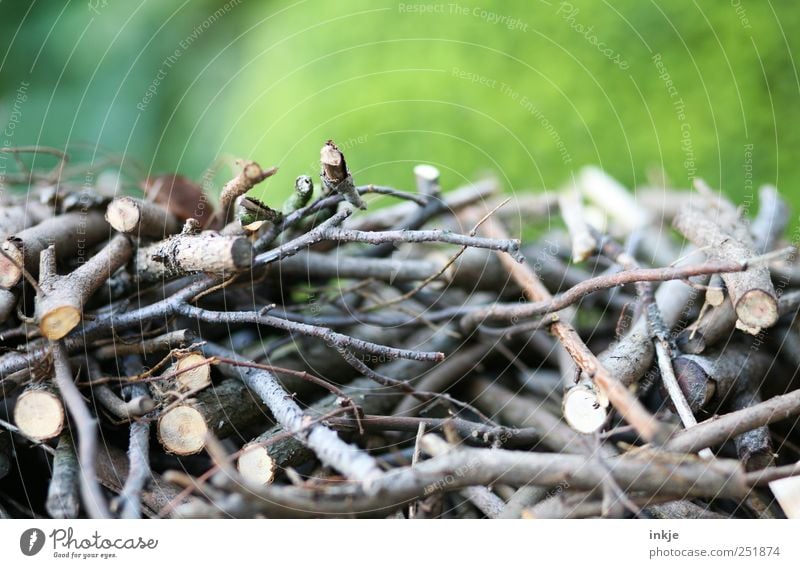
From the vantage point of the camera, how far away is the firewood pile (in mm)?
614

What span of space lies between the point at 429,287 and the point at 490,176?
0.54 m

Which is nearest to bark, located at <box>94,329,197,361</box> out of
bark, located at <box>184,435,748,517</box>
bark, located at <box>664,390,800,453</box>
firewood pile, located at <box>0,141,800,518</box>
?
firewood pile, located at <box>0,141,800,518</box>

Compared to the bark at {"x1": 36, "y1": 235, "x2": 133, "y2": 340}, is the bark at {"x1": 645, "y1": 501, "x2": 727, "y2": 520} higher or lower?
the bark at {"x1": 36, "y1": 235, "x2": 133, "y2": 340}

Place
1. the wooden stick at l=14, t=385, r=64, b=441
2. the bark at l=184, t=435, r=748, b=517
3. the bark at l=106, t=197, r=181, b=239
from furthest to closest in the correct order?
1. the bark at l=106, t=197, r=181, b=239
2. the wooden stick at l=14, t=385, r=64, b=441
3. the bark at l=184, t=435, r=748, b=517

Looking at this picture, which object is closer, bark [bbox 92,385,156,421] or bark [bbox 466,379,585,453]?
bark [bbox 92,385,156,421]

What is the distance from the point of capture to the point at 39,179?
3.40 ft

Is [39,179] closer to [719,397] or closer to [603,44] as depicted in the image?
[719,397]

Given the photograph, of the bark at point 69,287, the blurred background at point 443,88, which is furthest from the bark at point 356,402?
the blurred background at point 443,88

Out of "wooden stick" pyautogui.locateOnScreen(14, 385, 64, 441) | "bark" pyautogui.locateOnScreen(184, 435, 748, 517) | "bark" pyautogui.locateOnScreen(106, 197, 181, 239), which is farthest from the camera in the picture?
"bark" pyautogui.locateOnScreen(106, 197, 181, 239)

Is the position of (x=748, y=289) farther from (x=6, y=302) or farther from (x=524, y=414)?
(x=6, y=302)

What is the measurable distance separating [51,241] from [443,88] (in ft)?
3.39

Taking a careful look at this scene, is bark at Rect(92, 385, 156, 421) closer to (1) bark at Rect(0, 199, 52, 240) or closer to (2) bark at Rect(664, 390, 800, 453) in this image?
(1) bark at Rect(0, 199, 52, 240)
